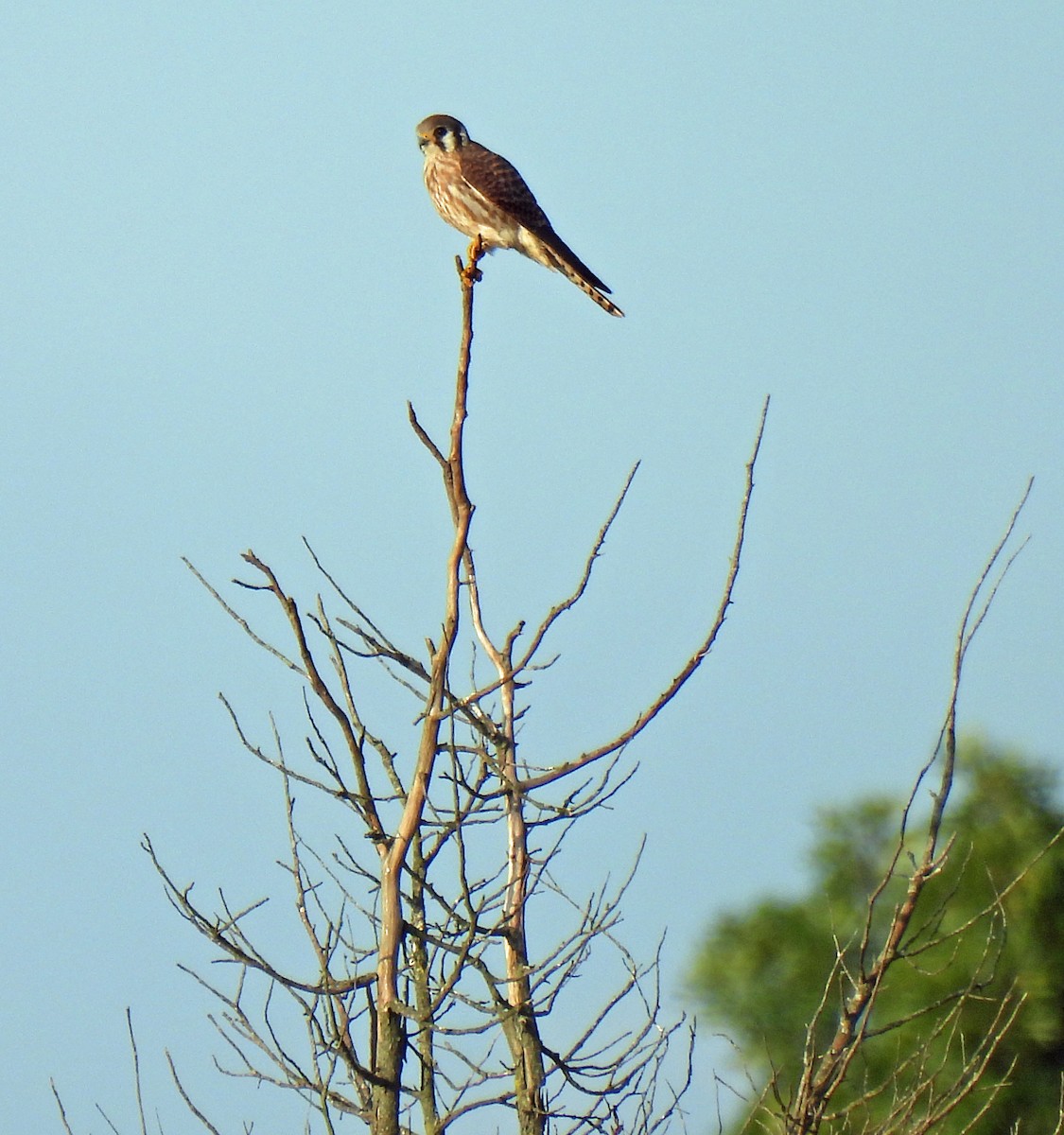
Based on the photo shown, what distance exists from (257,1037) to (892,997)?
1091 cm

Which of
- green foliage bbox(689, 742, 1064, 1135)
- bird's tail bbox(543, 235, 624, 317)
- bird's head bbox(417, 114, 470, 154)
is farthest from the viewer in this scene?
green foliage bbox(689, 742, 1064, 1135)

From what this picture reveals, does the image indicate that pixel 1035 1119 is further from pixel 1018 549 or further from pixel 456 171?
pixel 1018 549

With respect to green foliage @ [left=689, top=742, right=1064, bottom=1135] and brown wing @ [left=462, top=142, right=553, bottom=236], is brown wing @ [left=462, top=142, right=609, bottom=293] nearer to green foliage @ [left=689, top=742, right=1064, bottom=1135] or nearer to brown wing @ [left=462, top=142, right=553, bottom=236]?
brown wing @ [left=462, top=142, right=553, bottom=236]

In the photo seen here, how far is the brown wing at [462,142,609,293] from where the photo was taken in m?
7.46

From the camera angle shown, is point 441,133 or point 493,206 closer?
point 493,206

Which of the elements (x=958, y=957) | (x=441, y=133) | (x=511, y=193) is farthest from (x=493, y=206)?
(x=958, y=957)

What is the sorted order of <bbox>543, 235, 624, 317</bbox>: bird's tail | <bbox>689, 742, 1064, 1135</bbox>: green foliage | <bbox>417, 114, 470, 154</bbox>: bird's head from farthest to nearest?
<bbox>689, 742, 1064, 1135</bbox>: green foliage → <bbox>417, 114, 470, 154</bbox>: bird's head → <bbox>543, 235, 624, 317</bbox>: bird's tail

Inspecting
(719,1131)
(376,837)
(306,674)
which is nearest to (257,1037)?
(376,837)

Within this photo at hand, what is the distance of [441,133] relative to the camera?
27.2ft

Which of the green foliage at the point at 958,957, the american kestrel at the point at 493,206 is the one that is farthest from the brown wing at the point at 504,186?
the green foliage at the point at 958,957

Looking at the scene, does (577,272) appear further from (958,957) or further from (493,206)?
(958,957)

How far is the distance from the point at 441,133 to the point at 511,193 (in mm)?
890

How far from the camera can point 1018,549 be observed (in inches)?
128

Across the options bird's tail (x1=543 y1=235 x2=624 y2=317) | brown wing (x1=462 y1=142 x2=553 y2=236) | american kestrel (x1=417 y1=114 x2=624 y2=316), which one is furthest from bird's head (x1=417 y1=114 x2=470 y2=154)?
bird's tail (x1=543 y1=235 x2=624 y2=317)
